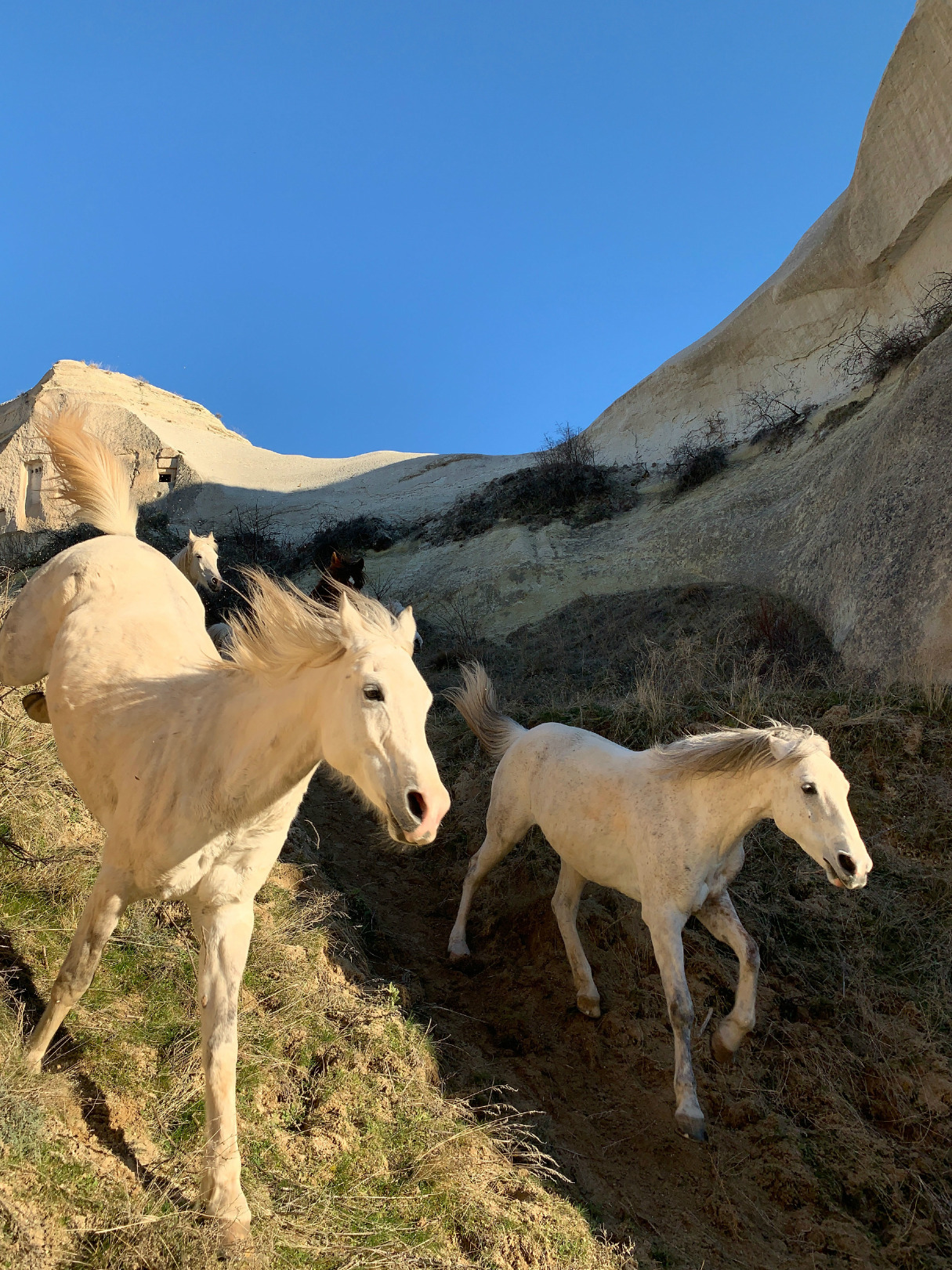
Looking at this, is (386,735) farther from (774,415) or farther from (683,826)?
(774,415)

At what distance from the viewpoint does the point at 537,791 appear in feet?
17.3

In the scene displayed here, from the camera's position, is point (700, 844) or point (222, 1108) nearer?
point (222, 1108)

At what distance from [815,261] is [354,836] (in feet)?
53.5

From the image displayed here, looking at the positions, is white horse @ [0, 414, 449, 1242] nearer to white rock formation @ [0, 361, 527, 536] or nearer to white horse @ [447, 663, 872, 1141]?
white horse @ [447, 663, 872, 1141]

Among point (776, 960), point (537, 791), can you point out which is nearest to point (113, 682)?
point (537, 791)

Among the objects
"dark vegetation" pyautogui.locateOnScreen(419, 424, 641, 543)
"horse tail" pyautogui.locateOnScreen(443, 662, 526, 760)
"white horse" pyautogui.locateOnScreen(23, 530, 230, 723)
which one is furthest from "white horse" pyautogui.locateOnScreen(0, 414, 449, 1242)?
"dark vegetation" pyautogui.locateOnScreen(419, 424, 641, 543)

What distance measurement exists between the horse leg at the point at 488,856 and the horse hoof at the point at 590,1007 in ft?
2.99

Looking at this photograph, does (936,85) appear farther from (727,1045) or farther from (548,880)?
(727,1045)

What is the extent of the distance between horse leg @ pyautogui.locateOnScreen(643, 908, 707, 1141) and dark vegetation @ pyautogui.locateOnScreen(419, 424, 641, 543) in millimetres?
12959

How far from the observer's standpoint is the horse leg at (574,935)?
194 inches

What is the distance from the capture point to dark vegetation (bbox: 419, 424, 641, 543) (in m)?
17.0

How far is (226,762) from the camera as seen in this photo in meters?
2.74

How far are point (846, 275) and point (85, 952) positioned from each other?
740 inches

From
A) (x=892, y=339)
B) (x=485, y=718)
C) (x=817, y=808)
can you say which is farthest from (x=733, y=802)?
(x=892, y=339)
